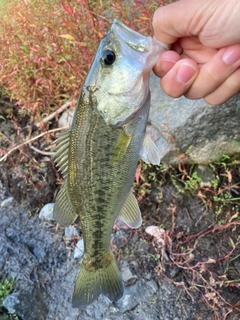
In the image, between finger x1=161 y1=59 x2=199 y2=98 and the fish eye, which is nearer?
the fish eye

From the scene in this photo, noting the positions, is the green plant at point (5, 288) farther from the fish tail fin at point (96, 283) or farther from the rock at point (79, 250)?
the fish tail fin at point (96, 283)

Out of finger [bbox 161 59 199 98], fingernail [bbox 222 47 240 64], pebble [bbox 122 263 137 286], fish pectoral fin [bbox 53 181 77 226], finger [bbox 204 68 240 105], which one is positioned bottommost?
pebble [bbox 122 263 137 286]

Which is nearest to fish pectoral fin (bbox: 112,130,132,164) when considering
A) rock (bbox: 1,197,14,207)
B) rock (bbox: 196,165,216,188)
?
rock (bbox: 196,165,216,188)

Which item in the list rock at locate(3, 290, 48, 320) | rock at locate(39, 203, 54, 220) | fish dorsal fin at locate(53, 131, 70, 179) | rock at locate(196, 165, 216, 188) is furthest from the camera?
rock at locate(39, 203, 54, 220)

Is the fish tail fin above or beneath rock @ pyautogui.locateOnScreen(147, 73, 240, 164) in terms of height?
above

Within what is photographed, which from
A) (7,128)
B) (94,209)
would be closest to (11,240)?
(7,128)

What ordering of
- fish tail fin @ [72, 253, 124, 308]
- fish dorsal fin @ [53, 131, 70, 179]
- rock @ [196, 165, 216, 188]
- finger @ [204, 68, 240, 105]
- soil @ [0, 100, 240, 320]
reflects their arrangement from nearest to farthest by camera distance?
fish dorsal fin @ [53, 131, 70, 179] < finger @ [204, 68, 240, 105] < fish tail fin @ [72, 253, 124, 308] < soil @ [0, 100, 240, 320] < rock @ [196, 165, 216, 188]

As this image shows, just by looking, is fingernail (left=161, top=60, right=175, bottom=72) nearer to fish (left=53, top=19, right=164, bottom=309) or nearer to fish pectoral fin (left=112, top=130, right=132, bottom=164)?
fish (left=53, top=19, right=164, bottom=309)

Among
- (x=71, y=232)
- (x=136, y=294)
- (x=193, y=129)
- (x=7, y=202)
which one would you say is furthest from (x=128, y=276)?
(x=7, y=202)
